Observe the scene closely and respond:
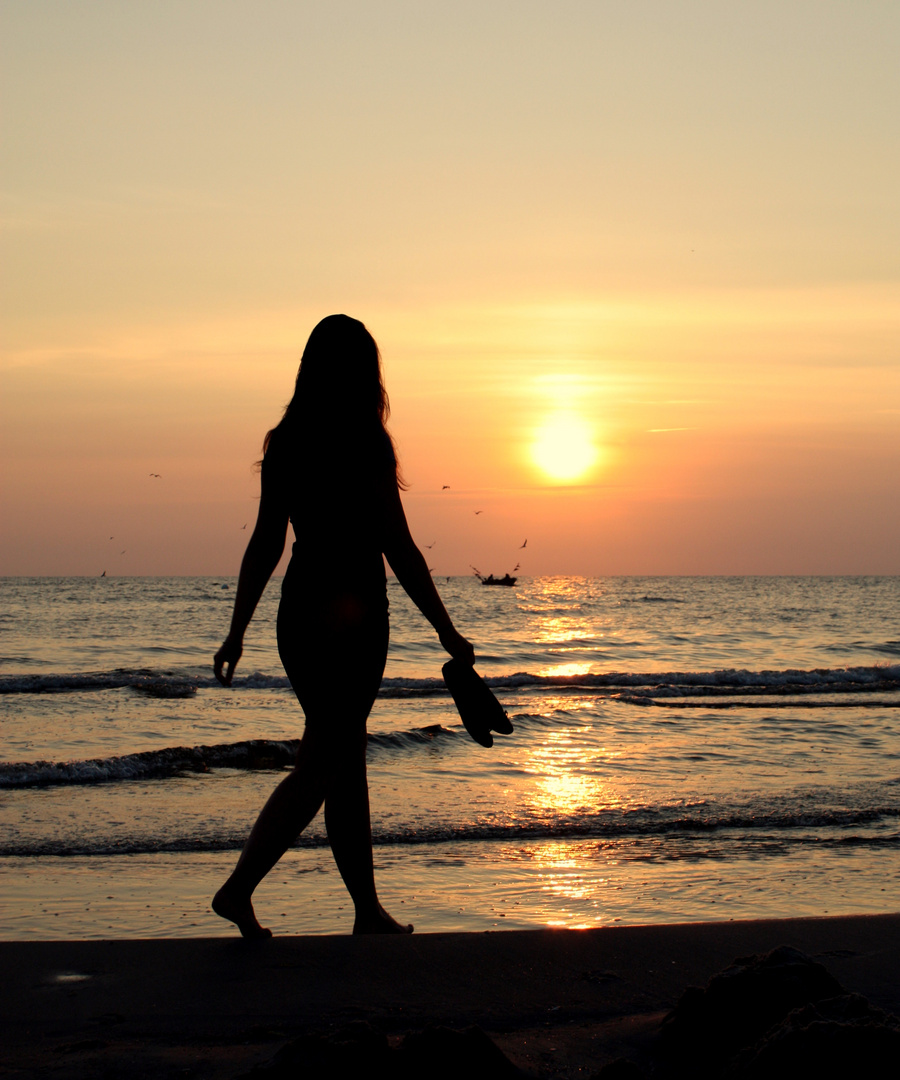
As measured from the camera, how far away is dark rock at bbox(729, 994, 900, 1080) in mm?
1634

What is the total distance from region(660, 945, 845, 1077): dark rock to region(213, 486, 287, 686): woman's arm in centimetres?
146

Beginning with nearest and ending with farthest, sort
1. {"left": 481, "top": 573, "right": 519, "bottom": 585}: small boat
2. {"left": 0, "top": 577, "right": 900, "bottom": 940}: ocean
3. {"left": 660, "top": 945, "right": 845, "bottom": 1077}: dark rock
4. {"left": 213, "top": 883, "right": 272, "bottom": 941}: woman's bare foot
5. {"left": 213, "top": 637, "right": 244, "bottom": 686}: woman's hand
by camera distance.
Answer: {"left": 660, "top": 945, "right": 845, "bottom": 1077}: dark rock
{"left": 213, "top": 637, "right": 244, "bottom": 686}: woman's hand
{"left": 213, "top": 883, "right": 272, "bottom": 941}: woman's bare foot
{"left": 0, "top": 577, "right": 900, "bottom": 940}: ocean
{"left": 481, "top": 573, "right": 519, "bottom": 585}: small boat

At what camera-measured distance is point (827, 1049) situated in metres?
1.66

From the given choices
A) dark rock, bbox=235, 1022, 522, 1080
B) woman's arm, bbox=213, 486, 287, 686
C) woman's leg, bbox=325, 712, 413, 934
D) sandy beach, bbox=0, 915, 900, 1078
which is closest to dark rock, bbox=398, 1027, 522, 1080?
dark rock, bbox=235, 1022, 522, 1080

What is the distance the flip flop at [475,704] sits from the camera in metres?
2.73

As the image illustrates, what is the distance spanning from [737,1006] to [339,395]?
187cm

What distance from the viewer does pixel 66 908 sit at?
146 inches

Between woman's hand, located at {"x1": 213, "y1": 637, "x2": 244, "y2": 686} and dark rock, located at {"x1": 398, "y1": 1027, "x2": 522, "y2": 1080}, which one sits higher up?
woman's hand, located at {"x1": 213, "y1": 637, "x2": 244, "y2": 686}

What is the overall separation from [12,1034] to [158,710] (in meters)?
9.50

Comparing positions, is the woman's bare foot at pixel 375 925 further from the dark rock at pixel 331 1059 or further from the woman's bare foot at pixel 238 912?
the dark rock at pixel 331 1059

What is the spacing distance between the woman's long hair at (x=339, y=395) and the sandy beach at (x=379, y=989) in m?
1.38

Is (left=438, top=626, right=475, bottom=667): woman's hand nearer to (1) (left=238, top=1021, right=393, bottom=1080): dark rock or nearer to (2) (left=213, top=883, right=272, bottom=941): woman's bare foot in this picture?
(2) (left=213, top=883, right=272, bottom=941): woman's bare foot

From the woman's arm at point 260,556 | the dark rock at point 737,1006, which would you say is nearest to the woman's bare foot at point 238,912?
the woman's arm at point 260,556

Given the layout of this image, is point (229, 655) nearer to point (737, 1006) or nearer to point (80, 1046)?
point (80, 1046)
